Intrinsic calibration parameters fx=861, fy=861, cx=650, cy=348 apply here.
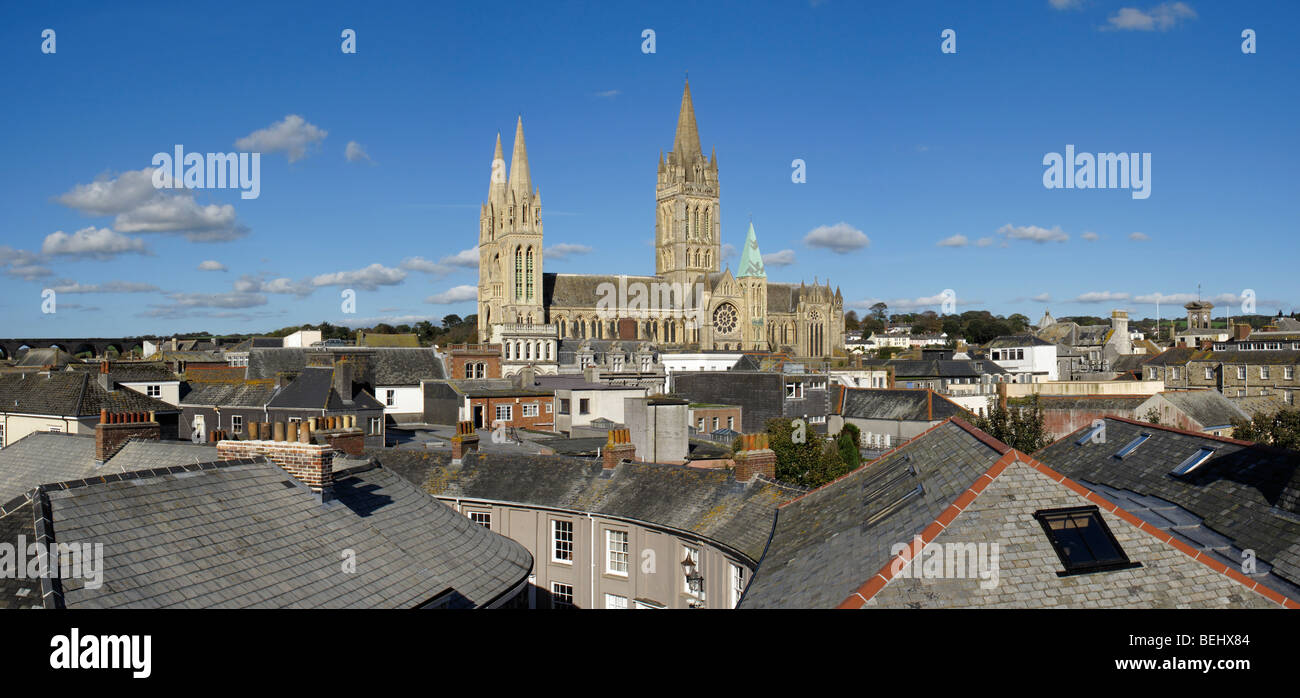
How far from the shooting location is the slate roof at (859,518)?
1140 cm

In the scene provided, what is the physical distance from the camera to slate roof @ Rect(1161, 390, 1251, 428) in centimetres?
5212

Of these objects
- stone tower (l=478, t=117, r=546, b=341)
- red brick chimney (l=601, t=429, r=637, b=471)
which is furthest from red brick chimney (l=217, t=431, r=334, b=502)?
stone tower (l=478, t=117, r=546, b=341)

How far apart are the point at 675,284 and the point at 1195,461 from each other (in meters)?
122

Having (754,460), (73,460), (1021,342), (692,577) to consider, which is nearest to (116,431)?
→ (73,460)

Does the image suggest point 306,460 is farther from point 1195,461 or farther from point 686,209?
point 686,209

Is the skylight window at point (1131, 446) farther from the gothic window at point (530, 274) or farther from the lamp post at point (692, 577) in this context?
the gothic window at point (530, 274)

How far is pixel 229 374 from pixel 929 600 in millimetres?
63229

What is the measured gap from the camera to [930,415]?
184 ft

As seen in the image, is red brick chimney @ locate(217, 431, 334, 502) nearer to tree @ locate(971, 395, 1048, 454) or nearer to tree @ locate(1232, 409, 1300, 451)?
tree @ locate(971, 395, 1048, 454)

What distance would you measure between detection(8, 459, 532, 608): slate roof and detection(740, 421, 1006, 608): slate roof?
4.56 m

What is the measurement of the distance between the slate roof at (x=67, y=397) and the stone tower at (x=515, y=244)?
77261 mm

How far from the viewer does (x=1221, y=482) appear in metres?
16.0

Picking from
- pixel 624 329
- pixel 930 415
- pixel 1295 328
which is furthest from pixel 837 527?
pixel 624 329
